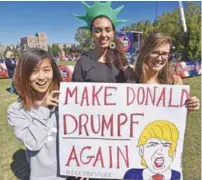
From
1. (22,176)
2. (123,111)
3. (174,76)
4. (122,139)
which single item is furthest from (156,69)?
(22,176)

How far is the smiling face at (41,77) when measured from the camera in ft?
6.31

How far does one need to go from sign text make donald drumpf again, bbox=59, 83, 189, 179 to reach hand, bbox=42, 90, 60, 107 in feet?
0.13

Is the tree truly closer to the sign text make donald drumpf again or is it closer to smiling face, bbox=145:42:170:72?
smiling face, bbox=145:42:170:72

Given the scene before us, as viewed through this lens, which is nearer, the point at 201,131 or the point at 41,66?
the point at 41,66

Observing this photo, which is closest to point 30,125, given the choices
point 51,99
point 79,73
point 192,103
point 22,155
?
point 51,99

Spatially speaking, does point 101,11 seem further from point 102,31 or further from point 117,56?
point 117,56

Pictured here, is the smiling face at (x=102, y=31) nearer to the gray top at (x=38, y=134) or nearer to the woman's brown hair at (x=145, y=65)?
the woman's brown hair at (x=145, y=65)

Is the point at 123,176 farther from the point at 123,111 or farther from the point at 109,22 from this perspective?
the point at 109,22

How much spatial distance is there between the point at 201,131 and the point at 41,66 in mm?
4302

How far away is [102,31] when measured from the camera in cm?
239

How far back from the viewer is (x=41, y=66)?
1943 mm

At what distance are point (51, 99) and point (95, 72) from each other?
623 mm

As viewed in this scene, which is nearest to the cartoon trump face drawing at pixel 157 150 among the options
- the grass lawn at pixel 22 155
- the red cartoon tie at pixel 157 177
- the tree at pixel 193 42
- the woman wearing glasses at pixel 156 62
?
the red cartoon tie at pixel 157 177

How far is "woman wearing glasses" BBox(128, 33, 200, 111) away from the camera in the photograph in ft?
7.27
